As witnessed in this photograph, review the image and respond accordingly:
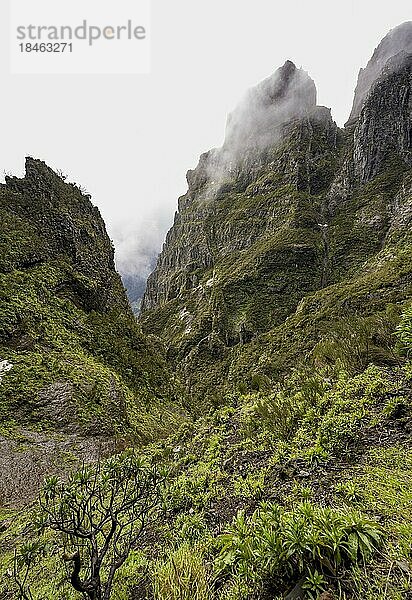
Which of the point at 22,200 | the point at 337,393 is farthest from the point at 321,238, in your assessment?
the point at 337,393

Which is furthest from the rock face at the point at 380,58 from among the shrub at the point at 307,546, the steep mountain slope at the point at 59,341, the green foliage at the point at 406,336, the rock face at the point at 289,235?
the shrub at the point at 307,546

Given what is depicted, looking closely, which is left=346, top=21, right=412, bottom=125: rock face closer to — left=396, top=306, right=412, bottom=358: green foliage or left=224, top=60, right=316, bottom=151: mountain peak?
left=224, top=60, right=316, bottom=151: mountain peak

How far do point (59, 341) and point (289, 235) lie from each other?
8533 centimetres

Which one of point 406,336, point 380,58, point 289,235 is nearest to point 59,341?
point 406,336

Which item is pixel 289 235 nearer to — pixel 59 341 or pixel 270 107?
pixel 59 341

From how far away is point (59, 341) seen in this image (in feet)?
60.8

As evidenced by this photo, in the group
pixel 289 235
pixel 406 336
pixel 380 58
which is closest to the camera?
pixel 406 336

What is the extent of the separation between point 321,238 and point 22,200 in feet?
265

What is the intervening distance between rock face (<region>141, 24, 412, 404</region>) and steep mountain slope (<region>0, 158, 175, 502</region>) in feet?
97.5

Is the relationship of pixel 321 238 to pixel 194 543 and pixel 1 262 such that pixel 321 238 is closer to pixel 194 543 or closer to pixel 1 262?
pixel 1 262

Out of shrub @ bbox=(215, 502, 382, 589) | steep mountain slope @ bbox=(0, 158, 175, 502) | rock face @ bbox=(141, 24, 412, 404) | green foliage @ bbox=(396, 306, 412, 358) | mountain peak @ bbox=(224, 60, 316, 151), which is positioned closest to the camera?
shrub @ bbox=(215, 502, 382, 589)

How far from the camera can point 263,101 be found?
15950 centimetres

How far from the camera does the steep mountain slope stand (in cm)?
1255

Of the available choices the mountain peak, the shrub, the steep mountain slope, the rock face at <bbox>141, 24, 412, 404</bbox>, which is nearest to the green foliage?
the shrub
